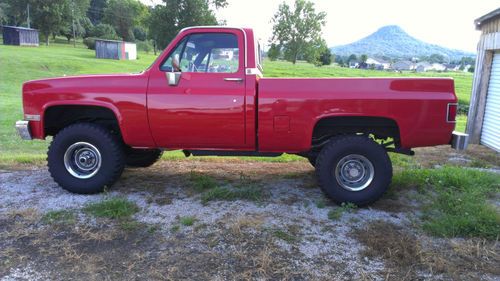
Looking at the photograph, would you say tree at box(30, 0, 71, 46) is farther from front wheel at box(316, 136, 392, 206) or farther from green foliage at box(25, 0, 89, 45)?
front wheel at box(316, 136, 392, 206)

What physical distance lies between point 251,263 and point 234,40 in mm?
2622

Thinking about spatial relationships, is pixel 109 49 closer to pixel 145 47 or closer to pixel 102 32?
pixel 145 47

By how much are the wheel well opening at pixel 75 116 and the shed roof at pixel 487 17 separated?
8.57 metres

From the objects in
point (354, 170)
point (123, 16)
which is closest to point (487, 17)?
point (354, 170)

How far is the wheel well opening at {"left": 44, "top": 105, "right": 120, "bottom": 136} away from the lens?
17.0ft

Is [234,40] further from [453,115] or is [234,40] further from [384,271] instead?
[384,271]

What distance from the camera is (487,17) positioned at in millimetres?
9711

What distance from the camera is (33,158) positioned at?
22.5ft

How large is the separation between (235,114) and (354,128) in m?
1.43

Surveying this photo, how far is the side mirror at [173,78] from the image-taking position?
475 centimetres

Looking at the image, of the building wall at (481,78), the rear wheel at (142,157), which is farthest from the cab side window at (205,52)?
the building wall at (481,78)

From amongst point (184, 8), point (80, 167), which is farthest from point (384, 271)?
point (184, 8)

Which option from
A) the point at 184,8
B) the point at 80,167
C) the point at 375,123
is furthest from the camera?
the point at 184,8

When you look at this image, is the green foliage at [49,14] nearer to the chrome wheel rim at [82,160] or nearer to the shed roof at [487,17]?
the shed roof at [487,17]
